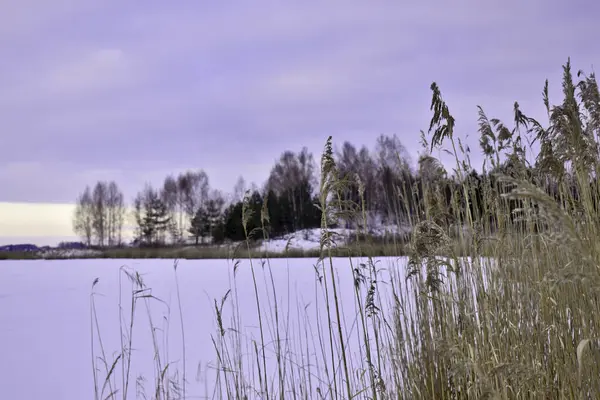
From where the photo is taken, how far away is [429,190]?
2.59 meters

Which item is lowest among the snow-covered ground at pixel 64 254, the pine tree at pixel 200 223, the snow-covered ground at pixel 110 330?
the snow-covered ground at pixel 110 330

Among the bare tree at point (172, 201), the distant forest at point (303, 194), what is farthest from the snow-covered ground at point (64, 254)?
the bare tree at point (172, 201)

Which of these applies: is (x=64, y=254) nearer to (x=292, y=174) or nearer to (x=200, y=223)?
(x=200, y=223)

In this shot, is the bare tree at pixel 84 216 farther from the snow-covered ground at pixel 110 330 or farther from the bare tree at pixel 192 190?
the snow-covered ground at pixel 110 330

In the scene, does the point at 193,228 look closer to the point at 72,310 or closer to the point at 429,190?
the point at 72,310

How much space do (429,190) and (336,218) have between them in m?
0.85

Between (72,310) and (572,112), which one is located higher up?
(572,112)

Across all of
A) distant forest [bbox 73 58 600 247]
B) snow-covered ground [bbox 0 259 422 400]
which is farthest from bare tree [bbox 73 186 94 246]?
snow-covered ground [bbox 0 259 422 400]

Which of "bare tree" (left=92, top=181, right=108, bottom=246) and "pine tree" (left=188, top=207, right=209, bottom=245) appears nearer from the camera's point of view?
"pine tree" (left=188, top=207, right=209, bottom=245)

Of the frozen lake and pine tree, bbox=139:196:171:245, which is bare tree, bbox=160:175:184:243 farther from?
the frozen lake

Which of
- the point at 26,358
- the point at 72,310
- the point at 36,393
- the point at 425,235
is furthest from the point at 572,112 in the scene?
the point at 72,310

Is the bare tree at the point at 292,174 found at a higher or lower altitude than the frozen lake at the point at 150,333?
higher

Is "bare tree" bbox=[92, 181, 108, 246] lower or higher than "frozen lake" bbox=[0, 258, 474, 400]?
higher

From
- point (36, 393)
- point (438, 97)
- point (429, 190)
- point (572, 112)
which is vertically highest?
point (438, 97)
